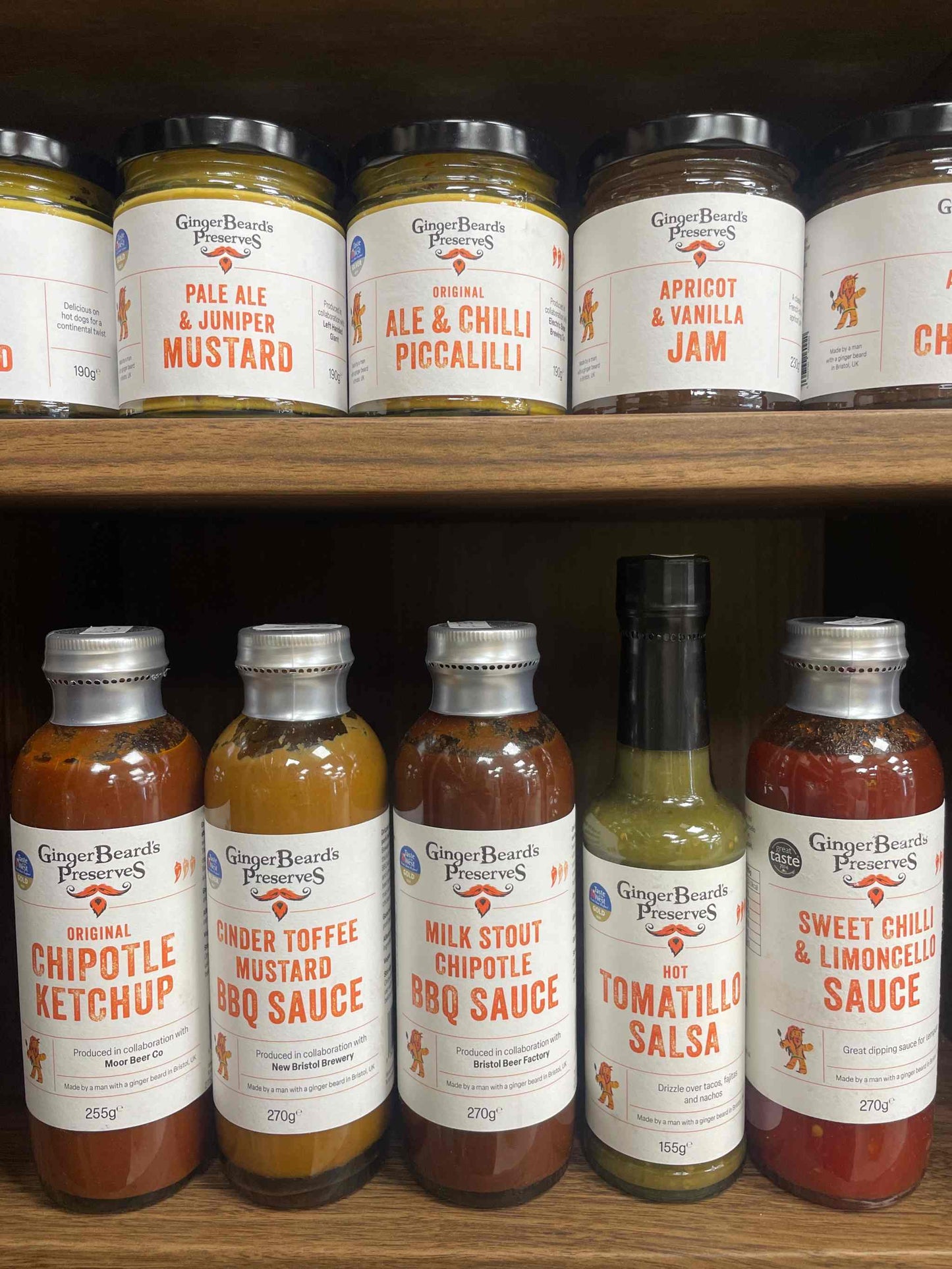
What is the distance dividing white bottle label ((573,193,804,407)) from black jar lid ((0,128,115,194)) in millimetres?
302

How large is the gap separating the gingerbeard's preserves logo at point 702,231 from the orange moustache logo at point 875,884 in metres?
0.36

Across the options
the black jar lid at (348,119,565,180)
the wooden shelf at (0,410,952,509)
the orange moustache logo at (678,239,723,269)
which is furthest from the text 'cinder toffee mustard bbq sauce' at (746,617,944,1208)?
the black jar lid at (348,119,565,180)

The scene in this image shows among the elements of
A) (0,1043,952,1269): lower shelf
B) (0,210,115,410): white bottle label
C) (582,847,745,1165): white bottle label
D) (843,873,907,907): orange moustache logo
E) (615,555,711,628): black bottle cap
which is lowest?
(0,1043,952,1269): lower shelf

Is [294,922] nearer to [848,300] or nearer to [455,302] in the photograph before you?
[455,302]

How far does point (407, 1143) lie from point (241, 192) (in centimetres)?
57

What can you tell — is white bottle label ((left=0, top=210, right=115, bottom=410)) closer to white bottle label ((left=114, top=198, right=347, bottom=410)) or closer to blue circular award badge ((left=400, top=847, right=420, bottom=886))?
white bottle label ((left=114, top=198, right=347, bottom=410))

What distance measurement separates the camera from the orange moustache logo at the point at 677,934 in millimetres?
505

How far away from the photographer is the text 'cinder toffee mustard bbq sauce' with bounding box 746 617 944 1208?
0.49 meters

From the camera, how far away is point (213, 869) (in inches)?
20.1

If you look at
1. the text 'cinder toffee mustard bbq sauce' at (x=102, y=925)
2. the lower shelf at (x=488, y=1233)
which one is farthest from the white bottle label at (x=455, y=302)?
the lower shelf at (x=488, y=1233)

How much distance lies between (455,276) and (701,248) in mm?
134

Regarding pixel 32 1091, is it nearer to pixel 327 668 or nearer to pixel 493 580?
pixel 327 668

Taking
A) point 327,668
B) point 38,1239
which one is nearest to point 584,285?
point 327,668

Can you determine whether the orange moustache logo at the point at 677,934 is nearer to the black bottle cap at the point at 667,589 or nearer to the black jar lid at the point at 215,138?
the black bottle cap at the point at 667,589
